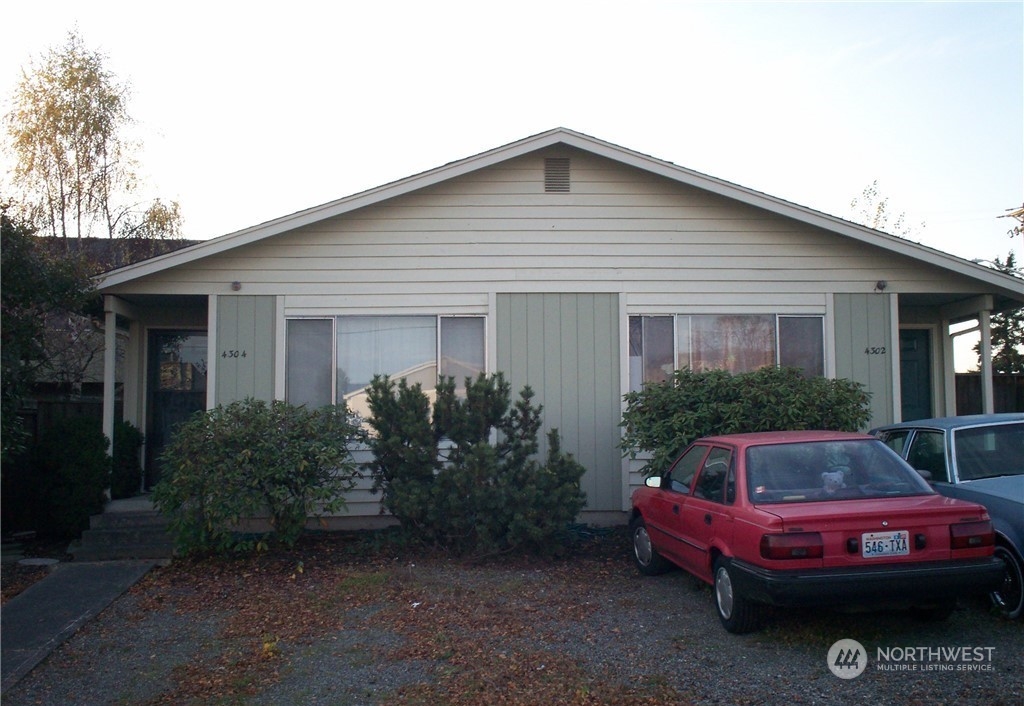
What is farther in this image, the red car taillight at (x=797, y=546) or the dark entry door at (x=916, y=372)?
the dark entry door at (x=916, y=372)

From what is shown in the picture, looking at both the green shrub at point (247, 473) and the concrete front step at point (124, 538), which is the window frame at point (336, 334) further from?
the concrete front step at point (124, 538)

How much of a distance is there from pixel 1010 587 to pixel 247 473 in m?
6.77

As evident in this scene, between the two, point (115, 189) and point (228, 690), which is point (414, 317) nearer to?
point (228, 690)

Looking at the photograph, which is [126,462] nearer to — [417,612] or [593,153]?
[417,612]

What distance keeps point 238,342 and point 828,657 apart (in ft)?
24.6

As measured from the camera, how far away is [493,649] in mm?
6129

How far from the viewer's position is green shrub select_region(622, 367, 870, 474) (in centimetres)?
868

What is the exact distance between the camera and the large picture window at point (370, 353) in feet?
34.6

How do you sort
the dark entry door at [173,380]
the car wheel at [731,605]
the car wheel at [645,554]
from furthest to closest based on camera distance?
the dark entry door at [173,380] → the car wheel at [645,554] → the car wheel at [731,605]

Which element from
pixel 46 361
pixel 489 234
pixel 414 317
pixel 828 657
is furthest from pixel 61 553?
pixel 828 657

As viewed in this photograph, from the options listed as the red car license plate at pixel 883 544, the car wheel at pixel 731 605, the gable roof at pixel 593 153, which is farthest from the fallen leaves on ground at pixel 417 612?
the gable roof at pixel 593 153

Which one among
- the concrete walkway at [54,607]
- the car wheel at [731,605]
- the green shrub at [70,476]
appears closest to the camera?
the car wheel at [731,605]

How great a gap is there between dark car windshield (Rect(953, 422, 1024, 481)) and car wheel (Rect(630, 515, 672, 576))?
263 centimetres

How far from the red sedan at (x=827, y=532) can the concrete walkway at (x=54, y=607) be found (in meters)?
4.95
